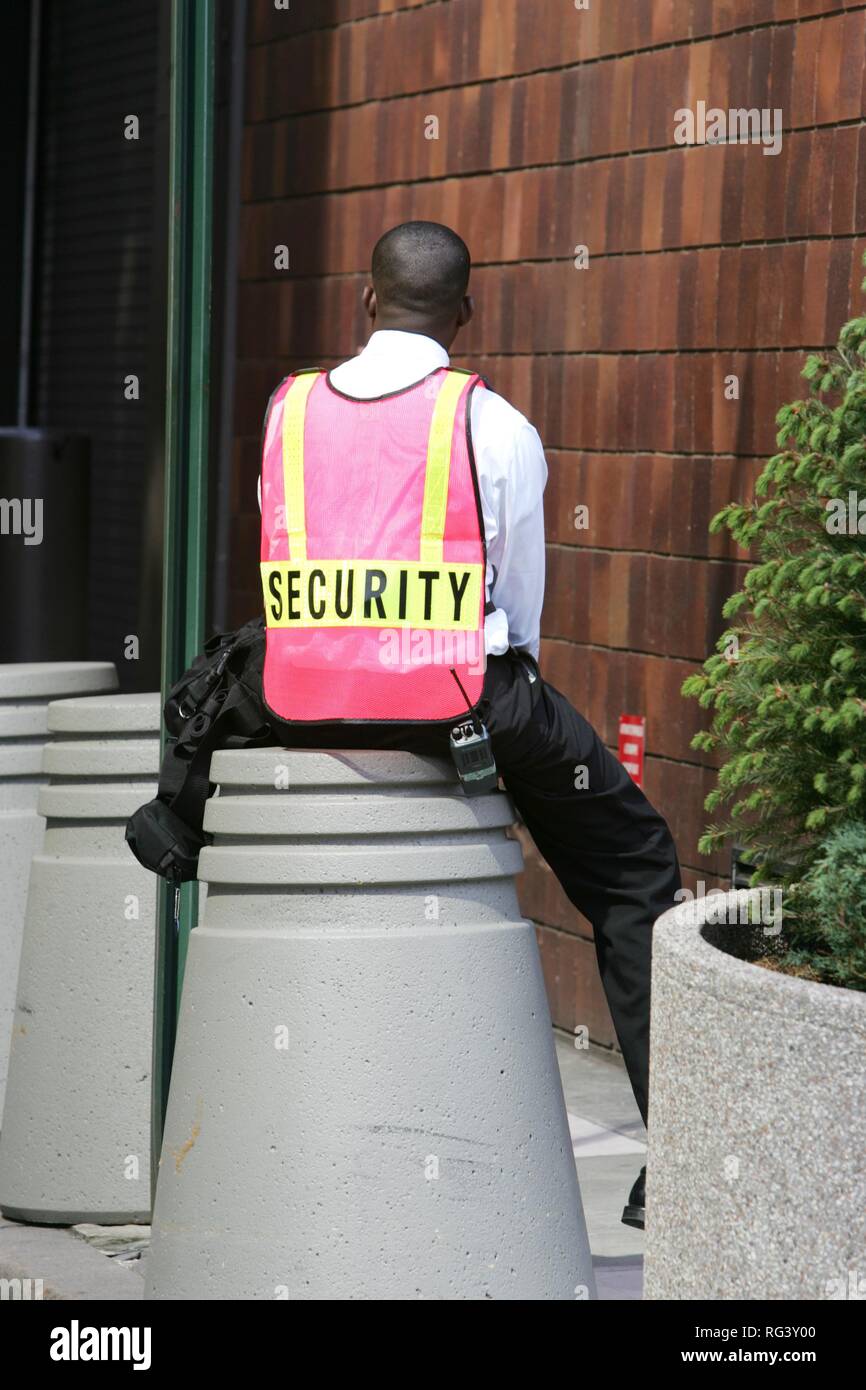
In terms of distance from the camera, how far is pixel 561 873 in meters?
5.16

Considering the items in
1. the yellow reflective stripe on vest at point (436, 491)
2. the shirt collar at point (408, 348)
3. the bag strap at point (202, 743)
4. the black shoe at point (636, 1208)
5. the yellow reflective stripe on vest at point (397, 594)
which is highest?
the shirt collar at point (408, 348)

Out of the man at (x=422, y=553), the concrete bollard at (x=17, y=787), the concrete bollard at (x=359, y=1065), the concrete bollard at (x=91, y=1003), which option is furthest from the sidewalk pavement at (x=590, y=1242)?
the man at (x=422, y=553)

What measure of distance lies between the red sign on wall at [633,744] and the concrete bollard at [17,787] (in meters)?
1.82

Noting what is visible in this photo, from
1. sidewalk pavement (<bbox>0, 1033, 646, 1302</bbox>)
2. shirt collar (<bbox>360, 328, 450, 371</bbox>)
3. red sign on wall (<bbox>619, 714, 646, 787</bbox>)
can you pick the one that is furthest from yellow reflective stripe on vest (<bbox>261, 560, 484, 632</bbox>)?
red sign on wall (<bbox>619, 714, 646, 787</bbox>)

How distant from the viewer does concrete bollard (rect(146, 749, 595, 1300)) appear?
4195mm

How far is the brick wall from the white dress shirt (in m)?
1.80

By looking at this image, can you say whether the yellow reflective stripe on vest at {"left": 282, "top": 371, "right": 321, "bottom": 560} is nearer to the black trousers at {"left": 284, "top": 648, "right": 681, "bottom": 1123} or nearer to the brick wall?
the black trousers at {"left": 284, "top": 648, "right": 681, "bottom": 1123}

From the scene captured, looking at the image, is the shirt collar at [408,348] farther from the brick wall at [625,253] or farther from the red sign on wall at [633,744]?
the red sign on wall at [633,744]

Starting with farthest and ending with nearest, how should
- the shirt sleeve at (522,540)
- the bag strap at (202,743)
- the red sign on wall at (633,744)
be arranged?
the red sign on wall at (633,744) < the bag strap at (202,743) < the shirt sleeve at (522,540)

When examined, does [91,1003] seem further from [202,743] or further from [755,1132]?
[755,1132]

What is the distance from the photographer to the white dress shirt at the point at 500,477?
15.0ft
